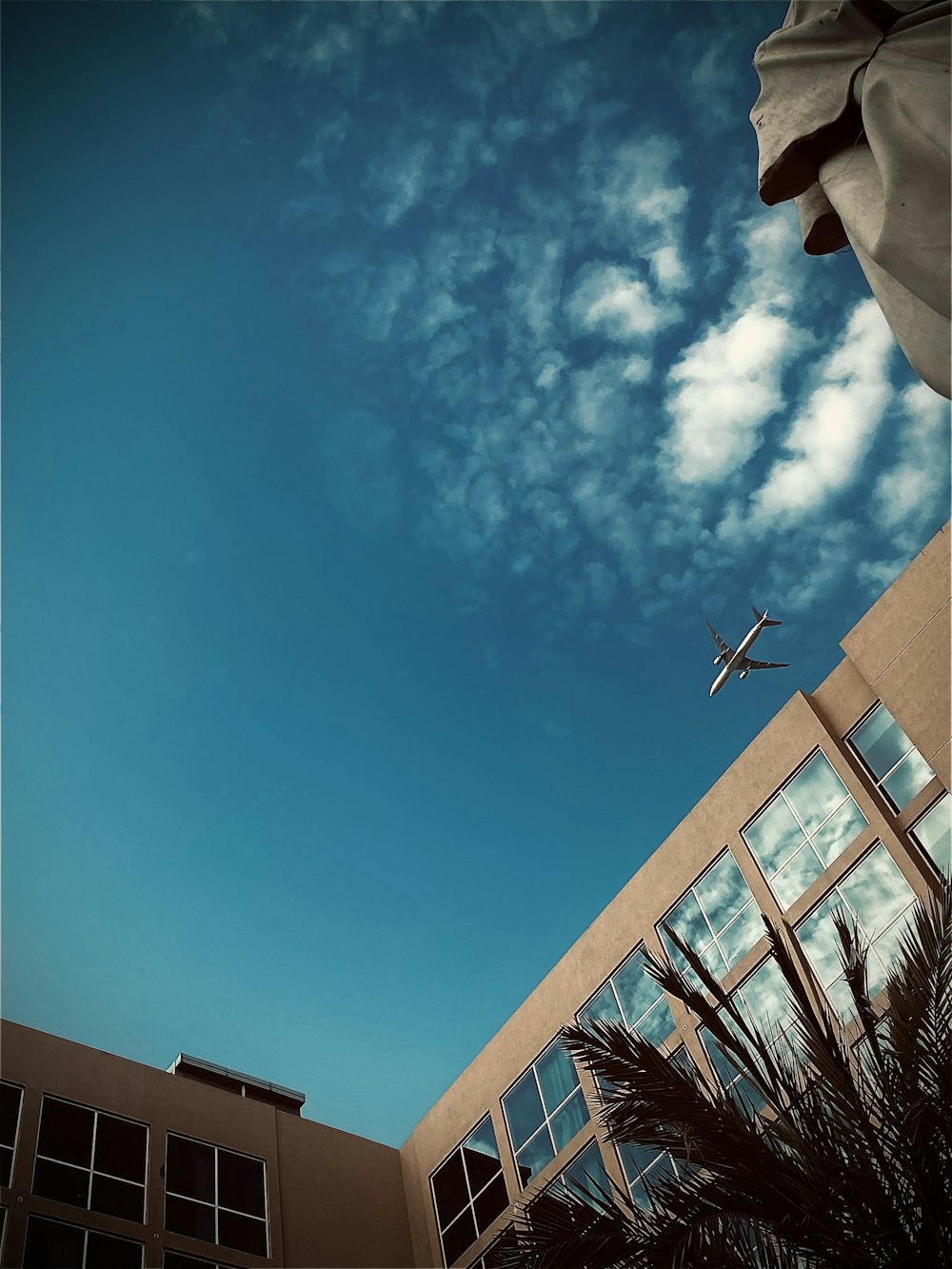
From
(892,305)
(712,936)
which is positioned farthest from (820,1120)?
(712,936)

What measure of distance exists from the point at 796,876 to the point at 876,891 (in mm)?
1587

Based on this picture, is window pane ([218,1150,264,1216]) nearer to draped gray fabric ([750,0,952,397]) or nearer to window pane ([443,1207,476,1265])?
window pane ([443,1207,476,1265])

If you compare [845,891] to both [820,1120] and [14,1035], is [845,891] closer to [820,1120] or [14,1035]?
[820,1120]

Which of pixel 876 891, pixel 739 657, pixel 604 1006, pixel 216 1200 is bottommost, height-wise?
pixel 876 891

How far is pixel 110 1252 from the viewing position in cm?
1817

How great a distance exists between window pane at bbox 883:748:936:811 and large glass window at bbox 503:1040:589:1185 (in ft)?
24.8

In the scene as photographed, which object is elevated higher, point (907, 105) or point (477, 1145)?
point (477, 1145)

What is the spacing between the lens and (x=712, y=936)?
64.4 feet

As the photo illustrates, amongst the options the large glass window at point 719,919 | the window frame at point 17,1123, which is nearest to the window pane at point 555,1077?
the large glass window at point 719,919

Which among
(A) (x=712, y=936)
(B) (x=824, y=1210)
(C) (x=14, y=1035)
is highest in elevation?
(C) (x=14, y=1035)

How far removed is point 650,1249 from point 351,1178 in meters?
16.0

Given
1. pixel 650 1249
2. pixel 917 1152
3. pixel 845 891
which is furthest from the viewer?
pixel 845 891

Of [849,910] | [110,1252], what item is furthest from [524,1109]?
[849,910]

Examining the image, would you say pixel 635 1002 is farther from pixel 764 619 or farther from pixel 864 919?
pixel 764 619
